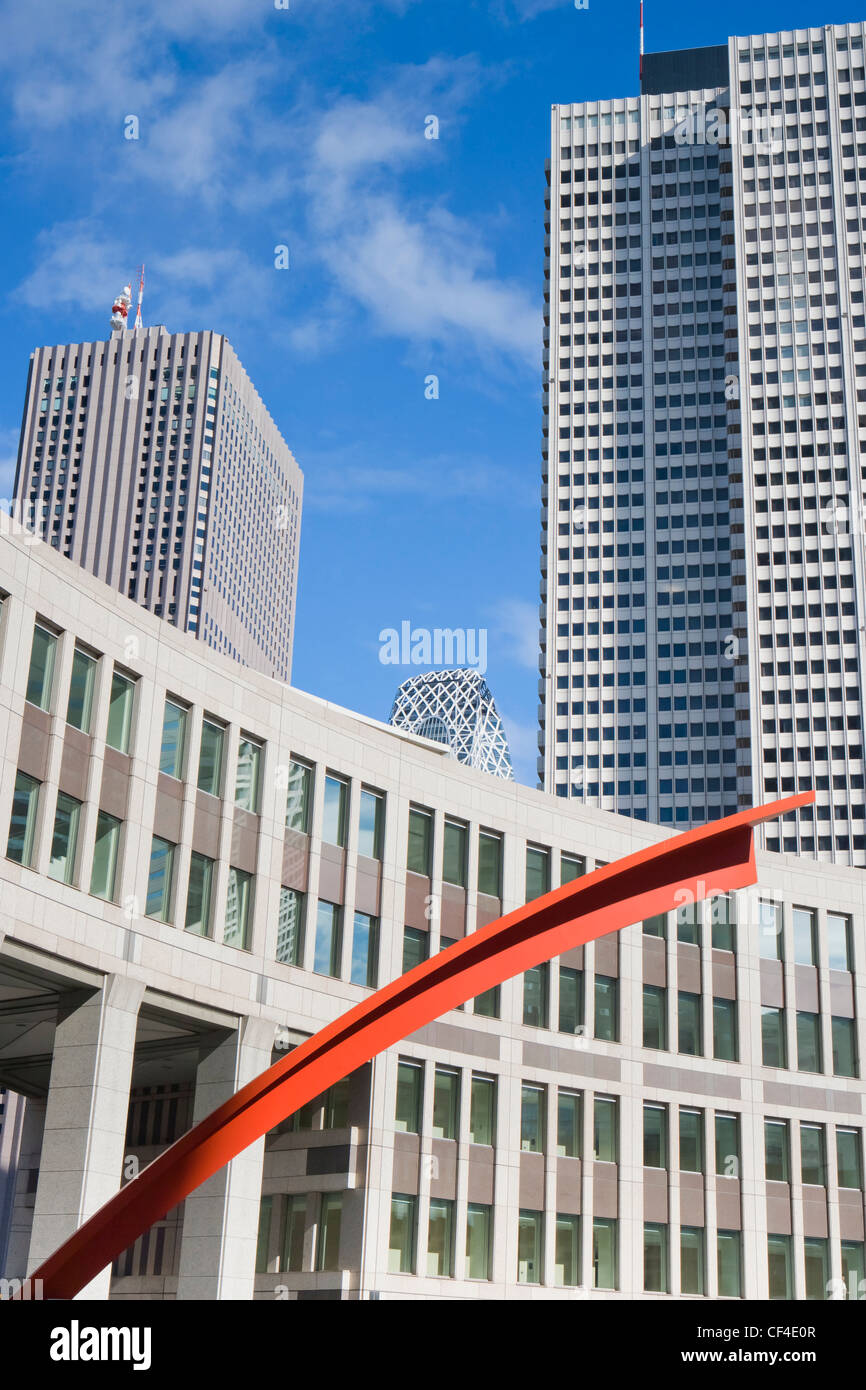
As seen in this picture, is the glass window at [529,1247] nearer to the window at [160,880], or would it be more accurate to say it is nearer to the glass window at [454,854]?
the glass window at [454,854]

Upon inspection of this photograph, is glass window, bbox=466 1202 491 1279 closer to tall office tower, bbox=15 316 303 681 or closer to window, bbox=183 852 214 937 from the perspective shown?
window, bbox=183 852 214 937

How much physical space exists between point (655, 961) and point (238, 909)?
15818 millimetres

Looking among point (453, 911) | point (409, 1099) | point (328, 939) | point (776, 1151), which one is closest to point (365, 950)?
point (328, 939)

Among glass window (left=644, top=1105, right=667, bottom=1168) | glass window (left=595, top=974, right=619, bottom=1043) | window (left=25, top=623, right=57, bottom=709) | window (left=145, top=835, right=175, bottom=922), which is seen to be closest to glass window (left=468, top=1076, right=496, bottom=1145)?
glass window (left=595, top=974, right=619, bottom=1043)

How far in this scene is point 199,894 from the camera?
122 feet

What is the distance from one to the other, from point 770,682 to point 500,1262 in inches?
3778

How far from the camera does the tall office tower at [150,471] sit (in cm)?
18038

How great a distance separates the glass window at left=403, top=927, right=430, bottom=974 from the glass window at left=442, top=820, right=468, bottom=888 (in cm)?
203

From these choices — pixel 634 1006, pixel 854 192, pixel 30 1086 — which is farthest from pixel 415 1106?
pixel 854 192

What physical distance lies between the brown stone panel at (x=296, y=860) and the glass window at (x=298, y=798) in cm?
24

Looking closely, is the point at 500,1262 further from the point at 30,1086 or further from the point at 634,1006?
the point at 30,1086

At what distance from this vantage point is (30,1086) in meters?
46.1

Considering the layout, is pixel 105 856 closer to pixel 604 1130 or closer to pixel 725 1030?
pixel 604 1130

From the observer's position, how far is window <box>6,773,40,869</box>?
31625 millimetres
